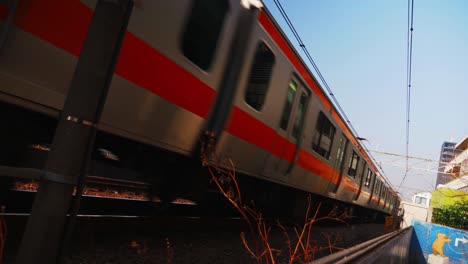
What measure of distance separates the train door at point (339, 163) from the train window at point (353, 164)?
1.26 metres

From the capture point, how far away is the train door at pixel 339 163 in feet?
32.1

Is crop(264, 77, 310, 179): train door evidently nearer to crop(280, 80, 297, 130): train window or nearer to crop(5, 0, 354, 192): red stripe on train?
crop(280, 80, 297, 130): train window

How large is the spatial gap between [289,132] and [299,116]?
490mm

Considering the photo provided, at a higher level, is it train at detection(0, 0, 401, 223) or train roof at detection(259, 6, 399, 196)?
train roof at detection(259, 6, 399, 196)

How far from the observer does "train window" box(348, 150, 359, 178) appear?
11802mm

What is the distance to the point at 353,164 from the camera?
12.3m

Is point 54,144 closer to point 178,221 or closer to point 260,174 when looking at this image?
point 178,221

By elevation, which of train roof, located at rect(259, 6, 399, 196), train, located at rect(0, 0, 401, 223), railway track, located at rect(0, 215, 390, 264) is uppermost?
train roof, located at rect(259, 6, 399, 196)

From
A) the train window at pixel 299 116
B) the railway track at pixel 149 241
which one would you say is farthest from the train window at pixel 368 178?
the railway track at pixel 149 241

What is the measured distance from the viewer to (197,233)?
4.59 meters

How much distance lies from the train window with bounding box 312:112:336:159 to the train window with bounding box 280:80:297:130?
162 cm

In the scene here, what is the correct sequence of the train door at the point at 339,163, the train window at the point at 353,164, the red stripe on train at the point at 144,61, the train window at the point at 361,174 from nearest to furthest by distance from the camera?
1. the red stripe on train at the point at 144,61
2. the train door at the point at 339,163
3. the train window at the point at 353,164
4. the train window at the point at 361,174

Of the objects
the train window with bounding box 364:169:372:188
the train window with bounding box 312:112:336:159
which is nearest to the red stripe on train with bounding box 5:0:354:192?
the train window with bounding box 312:112:336:159

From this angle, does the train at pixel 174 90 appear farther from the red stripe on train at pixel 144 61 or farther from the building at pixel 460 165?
the building at pixel 460 165
